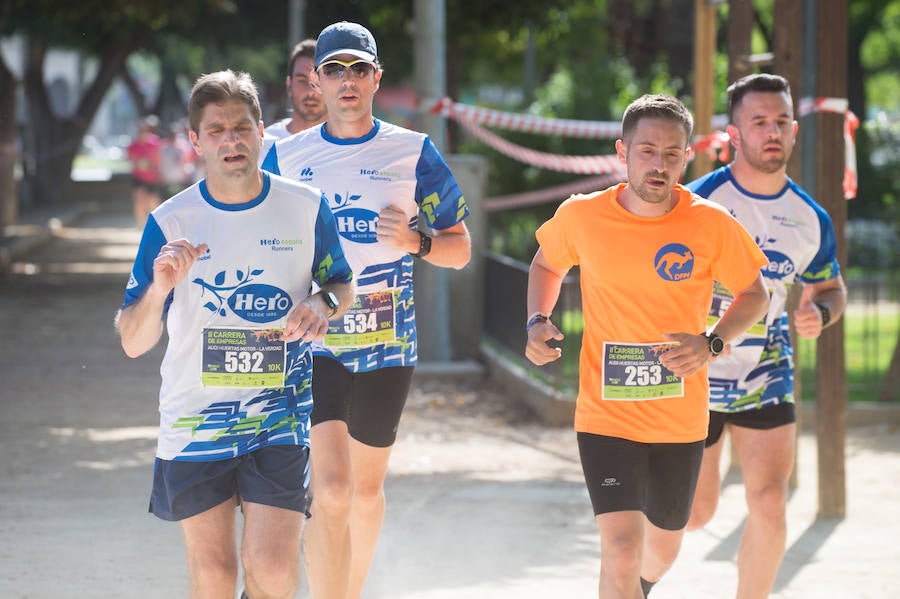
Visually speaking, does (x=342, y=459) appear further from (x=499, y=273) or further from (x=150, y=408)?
(x=499, y=273)

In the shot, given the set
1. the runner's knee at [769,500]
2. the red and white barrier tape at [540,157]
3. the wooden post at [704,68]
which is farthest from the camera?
the red and white barrier tape at [540,157]

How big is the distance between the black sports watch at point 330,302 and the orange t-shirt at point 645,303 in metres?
0.88

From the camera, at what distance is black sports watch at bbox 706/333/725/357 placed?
485 centimetres

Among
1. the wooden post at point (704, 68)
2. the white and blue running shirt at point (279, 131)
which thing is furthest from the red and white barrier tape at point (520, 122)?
the white and blue running shirt at point (279, 131)

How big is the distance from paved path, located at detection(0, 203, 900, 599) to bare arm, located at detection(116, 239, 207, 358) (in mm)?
2361

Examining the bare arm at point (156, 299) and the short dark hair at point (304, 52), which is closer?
the bare arm at point (156, 299)

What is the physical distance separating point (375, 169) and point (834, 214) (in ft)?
11.4

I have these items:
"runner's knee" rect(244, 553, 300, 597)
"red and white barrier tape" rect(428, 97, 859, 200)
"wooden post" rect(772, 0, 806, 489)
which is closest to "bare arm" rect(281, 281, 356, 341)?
"runner's knee" rect(244, 553, 300, 597)

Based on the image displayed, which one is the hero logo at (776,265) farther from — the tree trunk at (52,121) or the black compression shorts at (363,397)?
the tree trunk at (52,121)

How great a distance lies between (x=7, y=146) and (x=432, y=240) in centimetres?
2613

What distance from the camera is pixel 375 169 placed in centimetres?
570

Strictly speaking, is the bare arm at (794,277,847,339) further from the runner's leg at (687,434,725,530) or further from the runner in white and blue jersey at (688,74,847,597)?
the runner's leg at (687,434,725,530)

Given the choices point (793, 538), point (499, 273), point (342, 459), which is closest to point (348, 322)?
point (342, 459)

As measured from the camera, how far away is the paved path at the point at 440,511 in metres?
6.84
